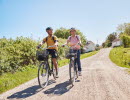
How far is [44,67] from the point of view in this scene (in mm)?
5699

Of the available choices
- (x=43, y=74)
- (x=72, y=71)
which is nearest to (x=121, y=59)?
(x=72, y=71)

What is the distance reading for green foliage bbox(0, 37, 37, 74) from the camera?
9133mm

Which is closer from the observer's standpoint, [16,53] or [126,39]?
[16,53]

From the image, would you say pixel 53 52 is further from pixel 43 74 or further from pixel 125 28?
pixel 125 28

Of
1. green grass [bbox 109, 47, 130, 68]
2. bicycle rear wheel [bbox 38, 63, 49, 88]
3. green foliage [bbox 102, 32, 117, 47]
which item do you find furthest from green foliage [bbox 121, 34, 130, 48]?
bicycle rear wheel [bbox 38, 63, 49, 88]

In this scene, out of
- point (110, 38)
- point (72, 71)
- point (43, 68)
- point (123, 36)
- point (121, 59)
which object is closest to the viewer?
point (43, 68)

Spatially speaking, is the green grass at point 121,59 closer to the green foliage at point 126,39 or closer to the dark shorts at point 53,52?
the dark shorts at point 53,52

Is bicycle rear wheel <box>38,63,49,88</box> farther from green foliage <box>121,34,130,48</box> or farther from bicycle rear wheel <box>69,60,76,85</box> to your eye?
green foliage <box>121,34,130,48</box>

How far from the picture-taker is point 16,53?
1096 centimetres

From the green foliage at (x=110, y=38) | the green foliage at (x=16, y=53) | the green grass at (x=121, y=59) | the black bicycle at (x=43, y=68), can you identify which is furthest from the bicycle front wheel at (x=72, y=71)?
the green foliage at (x=110, y=38)

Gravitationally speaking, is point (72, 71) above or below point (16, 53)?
below

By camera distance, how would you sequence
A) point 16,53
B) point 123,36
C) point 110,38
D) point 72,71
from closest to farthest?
1. point 72,71
2. point 16,53
3. point 123,36
4. point 110,38

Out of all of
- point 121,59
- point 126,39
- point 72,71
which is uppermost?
point 126,39

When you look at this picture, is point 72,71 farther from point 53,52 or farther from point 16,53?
point 16,53
